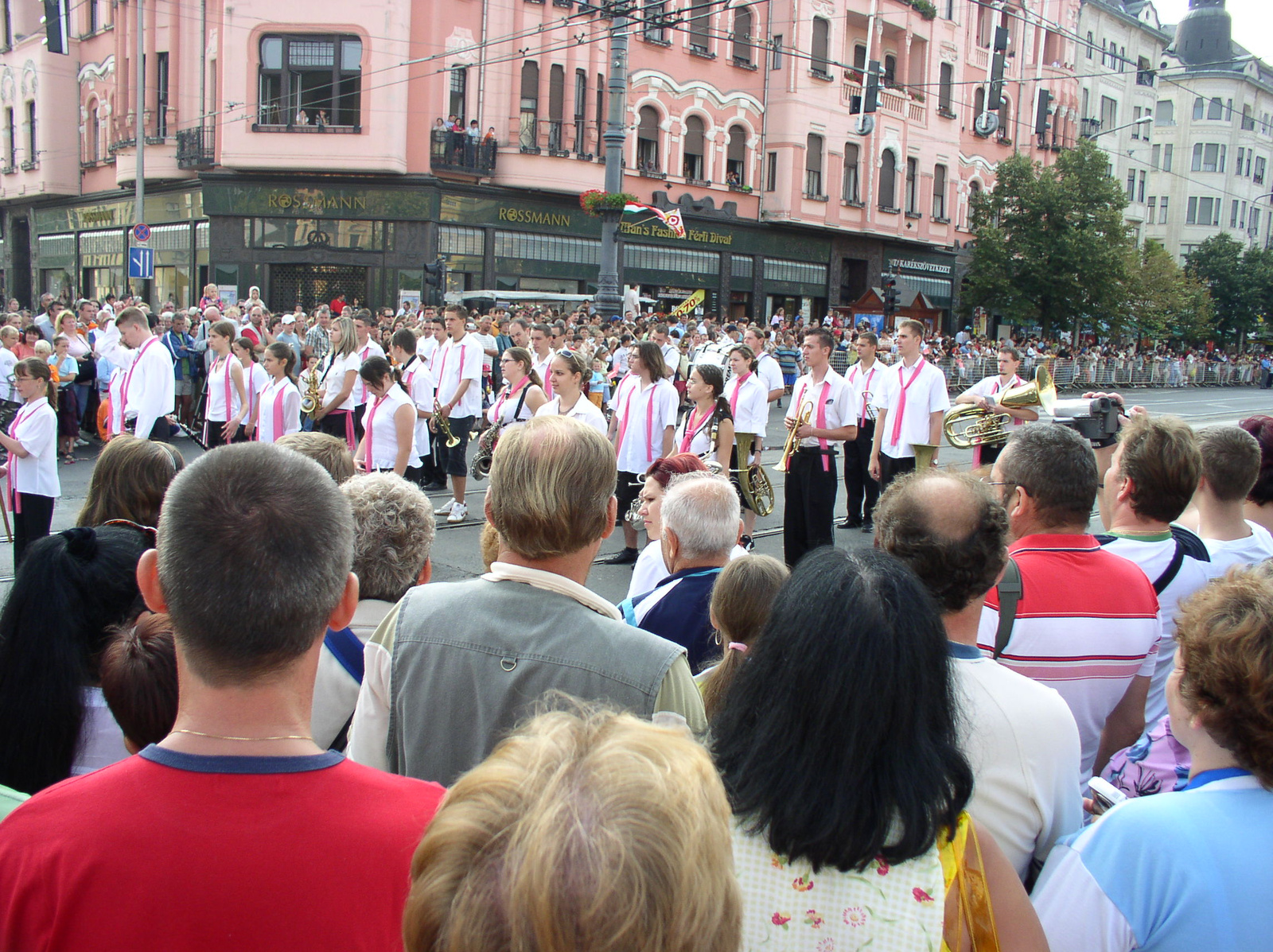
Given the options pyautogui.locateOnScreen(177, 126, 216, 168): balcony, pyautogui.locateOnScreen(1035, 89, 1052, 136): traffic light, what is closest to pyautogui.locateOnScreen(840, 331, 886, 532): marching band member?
pyautogui.locateOnScreen(1035, 89, 1052, 136): traffic light

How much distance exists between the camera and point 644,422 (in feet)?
28.1

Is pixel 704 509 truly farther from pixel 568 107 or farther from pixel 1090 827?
pixel 568 107

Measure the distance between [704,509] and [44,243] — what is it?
4129 centimetres

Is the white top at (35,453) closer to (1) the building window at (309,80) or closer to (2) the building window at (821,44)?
(1) the building window at (309,80)

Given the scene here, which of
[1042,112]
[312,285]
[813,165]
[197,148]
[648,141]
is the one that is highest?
[813,165]

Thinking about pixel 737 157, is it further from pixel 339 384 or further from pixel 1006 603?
pixel 1006 603

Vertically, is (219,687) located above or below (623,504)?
above

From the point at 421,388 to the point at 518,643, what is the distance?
858 centimetres

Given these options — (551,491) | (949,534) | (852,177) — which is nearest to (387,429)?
(551,491)

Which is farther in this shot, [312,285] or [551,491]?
[312,285]

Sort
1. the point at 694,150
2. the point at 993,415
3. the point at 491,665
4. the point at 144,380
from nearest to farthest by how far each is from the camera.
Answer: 1. the point at 491,665
2. the point at 993,415
3. the point at 144,380
4. the point at 694,150

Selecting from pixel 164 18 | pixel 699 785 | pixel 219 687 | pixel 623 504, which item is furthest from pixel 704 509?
pixel 164 18

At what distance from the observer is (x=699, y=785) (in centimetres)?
110

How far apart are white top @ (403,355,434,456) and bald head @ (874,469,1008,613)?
8.25 m
